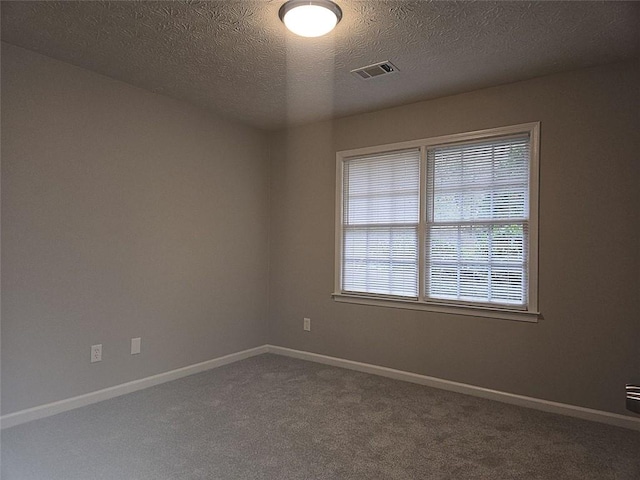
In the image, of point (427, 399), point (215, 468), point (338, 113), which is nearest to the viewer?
point (215, 468)

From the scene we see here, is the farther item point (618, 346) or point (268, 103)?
point (268, 103)

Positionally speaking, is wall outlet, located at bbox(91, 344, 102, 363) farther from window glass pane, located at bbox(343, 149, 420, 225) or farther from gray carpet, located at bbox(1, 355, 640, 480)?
window glass pane, located at bbox(343, 149, 420, 225)

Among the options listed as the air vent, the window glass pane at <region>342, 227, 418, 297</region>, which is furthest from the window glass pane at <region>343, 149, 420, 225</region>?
the air vent

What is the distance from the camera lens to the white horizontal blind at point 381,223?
→ 3770mm

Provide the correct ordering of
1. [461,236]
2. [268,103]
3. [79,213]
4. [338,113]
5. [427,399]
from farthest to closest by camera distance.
A: [338,113] → [268,103] → [461,236] → [427,399] → [79,213]

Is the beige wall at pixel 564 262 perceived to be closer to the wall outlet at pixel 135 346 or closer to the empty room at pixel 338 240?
the empty room at pixel 338 240

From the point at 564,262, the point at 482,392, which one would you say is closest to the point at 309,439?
the point at 482,392

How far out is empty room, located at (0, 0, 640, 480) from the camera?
237 centimetres

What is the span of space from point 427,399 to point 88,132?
129 inches

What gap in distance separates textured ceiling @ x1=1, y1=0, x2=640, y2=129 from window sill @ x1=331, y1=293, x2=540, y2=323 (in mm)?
1786

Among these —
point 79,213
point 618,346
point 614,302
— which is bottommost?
point 618,346

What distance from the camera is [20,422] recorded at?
8.80 feet

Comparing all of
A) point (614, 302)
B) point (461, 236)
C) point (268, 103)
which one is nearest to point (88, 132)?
point (268, 103)

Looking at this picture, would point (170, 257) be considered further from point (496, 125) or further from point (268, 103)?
point (496, 125)
